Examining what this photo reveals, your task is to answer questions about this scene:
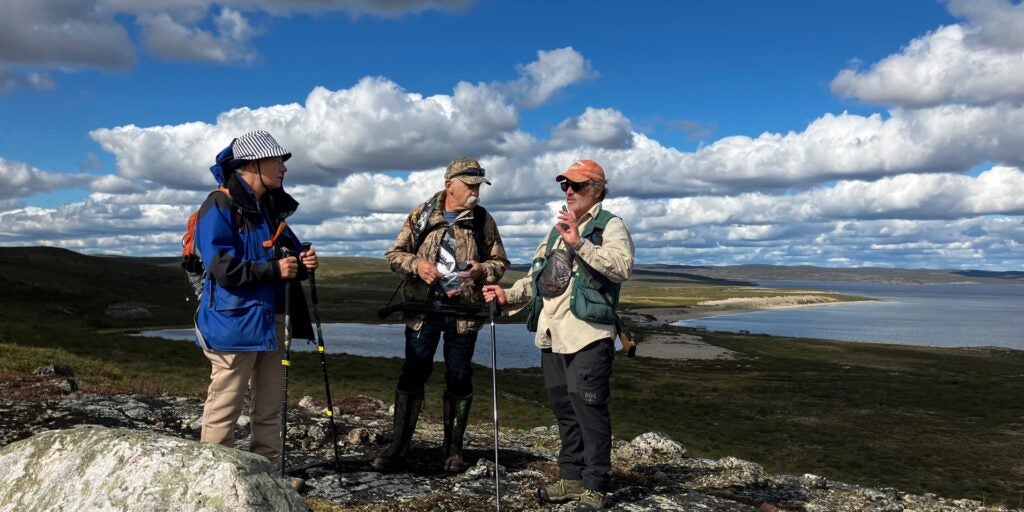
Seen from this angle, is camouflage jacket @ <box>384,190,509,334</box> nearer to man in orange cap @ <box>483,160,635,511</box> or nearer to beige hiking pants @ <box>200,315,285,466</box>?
man in orange cap @ <box>483,160,635,511</box>

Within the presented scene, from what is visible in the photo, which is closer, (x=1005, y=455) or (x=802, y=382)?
(x=1005, y=455)

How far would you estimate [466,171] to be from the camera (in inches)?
321

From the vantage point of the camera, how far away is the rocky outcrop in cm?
763

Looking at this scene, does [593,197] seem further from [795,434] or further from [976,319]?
[976,319]

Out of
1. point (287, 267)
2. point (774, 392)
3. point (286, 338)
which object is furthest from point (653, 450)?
point (774, 392)

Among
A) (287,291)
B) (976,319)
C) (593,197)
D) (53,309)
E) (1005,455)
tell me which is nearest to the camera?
(287,291)

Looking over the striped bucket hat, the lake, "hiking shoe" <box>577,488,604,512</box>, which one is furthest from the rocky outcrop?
the lake

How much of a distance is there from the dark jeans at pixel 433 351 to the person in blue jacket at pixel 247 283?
5.69 ft

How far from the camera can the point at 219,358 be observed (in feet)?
20.1

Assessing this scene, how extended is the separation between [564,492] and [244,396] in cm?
353

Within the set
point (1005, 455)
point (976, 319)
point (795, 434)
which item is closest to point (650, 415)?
point (795, 434)

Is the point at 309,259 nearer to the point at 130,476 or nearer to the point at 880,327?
the point at 130,476

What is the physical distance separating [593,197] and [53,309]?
96418 mm

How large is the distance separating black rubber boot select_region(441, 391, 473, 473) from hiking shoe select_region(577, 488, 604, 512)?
192 cm
